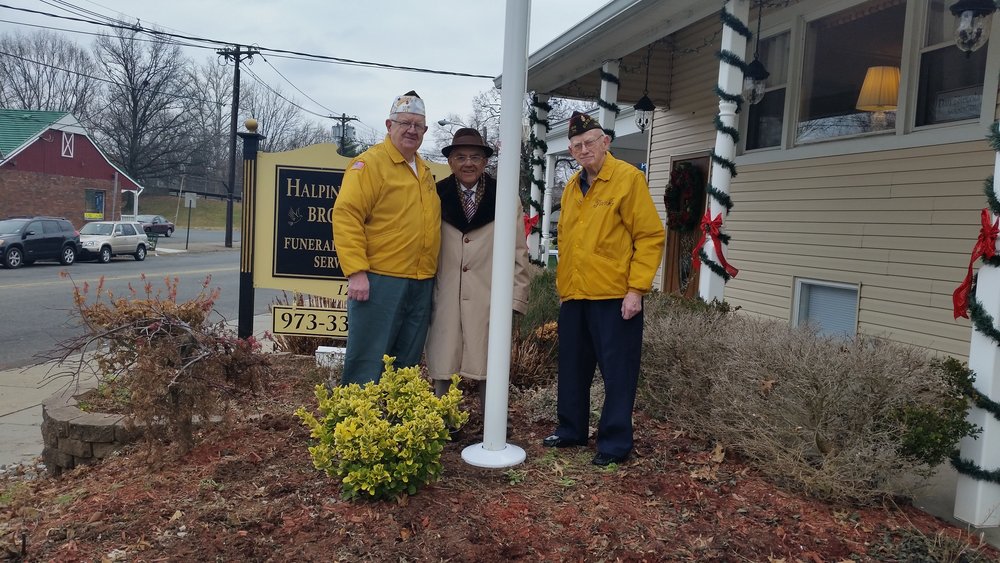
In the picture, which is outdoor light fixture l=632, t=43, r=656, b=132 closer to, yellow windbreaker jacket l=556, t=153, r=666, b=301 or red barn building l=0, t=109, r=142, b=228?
yellow windbreaker jacket l=556, t=153, r=666, b=301

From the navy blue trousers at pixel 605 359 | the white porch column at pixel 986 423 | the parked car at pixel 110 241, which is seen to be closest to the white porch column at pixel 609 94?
the navy blue trousers at pixel 605 359

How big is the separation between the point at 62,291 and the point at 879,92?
14.6 metres

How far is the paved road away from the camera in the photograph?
8648 mm

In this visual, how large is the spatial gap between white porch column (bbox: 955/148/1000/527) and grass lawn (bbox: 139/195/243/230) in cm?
6066

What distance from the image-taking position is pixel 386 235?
350cm

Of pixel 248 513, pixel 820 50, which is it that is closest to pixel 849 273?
pixel 820 50

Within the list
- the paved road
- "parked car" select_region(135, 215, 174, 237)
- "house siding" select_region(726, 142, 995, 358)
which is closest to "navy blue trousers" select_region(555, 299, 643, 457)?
the paved road

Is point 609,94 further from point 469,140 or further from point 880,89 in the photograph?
point 469,140

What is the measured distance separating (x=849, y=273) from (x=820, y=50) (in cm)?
238

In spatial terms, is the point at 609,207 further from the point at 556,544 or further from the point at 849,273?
the point at 849,273

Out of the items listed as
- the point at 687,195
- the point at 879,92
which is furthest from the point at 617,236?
the point at 687,195

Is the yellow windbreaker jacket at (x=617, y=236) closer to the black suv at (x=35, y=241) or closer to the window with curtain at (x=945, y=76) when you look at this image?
the window with curtain at (x=945, y=76)

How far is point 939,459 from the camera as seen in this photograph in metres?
3.14

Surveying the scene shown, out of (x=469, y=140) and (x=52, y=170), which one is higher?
(x=52, y=170)
